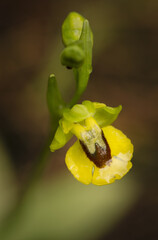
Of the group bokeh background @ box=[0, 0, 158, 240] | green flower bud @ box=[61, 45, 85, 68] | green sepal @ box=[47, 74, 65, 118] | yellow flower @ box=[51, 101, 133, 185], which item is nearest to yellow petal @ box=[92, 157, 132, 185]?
yellow flower @ box=[51, 101, 133, 185]

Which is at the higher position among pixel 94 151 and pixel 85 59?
pixel 85 59

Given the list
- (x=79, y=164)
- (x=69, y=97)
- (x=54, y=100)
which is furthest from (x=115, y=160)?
(x=69, y=97)

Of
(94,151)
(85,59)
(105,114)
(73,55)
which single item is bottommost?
(94,151)

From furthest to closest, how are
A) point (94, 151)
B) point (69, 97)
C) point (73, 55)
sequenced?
1. point (69, 97)
2. point (94, 151)
3. point (73, 55)

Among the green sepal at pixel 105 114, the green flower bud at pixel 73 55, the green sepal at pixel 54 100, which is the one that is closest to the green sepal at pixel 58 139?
the green sepal at pixel 54 100

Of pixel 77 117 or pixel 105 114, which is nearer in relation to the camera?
pixel 77 117

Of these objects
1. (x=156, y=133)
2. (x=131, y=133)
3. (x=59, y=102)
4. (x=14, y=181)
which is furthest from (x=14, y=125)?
(x=59, y=102)

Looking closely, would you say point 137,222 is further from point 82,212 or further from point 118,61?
point 118,61

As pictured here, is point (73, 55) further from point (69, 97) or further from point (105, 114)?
point (69, 97)
